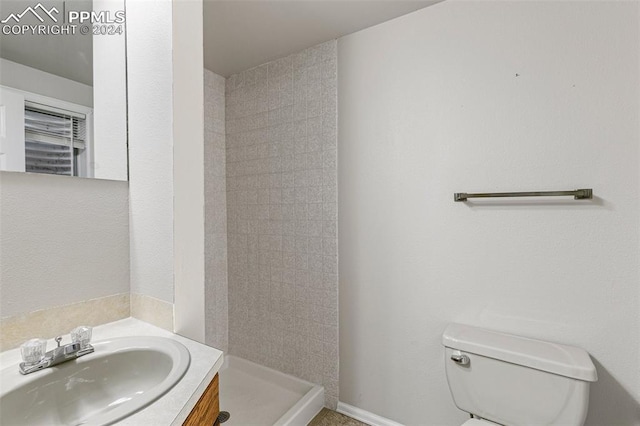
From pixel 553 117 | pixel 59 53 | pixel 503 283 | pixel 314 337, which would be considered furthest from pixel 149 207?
pixel 553 117

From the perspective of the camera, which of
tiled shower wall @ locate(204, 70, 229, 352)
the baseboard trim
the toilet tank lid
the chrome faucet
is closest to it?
the chrome faucet

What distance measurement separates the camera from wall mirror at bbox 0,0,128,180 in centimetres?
91

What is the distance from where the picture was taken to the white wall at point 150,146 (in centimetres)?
103

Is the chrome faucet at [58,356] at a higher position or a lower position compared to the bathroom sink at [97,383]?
higher

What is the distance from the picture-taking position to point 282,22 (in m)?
1.72

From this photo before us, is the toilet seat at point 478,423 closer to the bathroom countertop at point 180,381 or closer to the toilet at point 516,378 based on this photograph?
the toilet at point 516,378

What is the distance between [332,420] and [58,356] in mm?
1513

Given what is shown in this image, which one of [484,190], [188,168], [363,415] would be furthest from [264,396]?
[484,190]

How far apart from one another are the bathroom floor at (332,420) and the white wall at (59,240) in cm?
133

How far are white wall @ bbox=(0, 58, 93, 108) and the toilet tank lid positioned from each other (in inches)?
65.5

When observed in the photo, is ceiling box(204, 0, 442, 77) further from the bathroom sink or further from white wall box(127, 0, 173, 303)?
the bathroom sink

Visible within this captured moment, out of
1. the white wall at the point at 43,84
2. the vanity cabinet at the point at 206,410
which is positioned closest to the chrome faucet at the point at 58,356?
the vanity cabinet at the point at 206,410

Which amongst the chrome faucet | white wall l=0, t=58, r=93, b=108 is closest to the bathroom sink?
the chrome faucet

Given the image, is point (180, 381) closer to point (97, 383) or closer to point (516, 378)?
point (97, 383)
